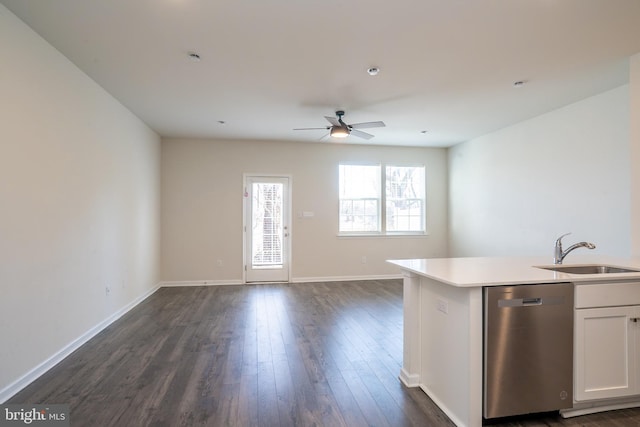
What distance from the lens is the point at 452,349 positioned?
2012 millimetres

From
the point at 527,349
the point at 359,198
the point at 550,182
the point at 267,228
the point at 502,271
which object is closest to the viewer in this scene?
the point at 527,349

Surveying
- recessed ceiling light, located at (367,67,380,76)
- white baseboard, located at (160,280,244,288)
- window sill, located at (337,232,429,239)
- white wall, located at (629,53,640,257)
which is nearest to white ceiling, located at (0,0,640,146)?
recessed ceiling light, located at (367,67,380,76)

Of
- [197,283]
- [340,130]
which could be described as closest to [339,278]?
[197,283]

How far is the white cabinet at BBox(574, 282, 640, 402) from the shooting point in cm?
200

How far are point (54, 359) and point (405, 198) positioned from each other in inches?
232

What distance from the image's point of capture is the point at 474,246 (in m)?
5.93

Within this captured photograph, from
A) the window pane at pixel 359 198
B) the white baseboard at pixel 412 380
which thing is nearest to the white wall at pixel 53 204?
the white baseboard at pixel 412 380

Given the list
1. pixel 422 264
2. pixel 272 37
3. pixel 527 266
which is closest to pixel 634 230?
pixel 527 266

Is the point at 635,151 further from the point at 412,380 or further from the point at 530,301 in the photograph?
the point at 412,380

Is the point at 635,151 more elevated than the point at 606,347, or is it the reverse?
the point at 635,151

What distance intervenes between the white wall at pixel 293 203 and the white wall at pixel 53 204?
4.98 feet

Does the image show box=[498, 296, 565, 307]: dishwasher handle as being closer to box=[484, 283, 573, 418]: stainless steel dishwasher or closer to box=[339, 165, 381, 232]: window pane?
box=[484, 283, 573, 418]: stainless steel dishwasher

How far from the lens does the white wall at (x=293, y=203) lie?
19.1 ft

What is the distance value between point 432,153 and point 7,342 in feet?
22.3
